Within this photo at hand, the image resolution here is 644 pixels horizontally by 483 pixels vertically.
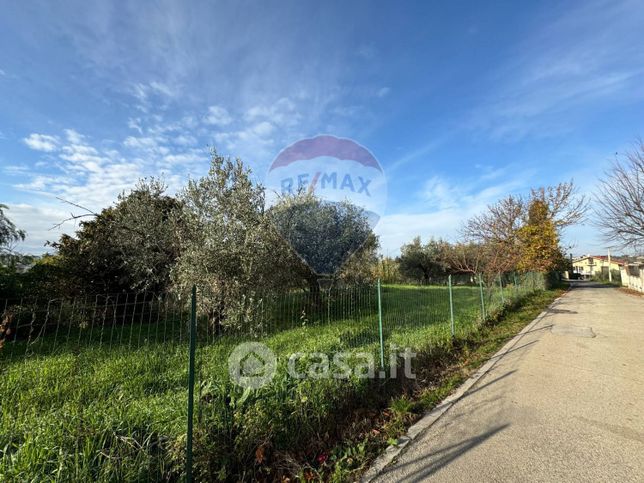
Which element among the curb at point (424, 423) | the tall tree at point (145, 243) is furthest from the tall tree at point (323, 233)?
the curb at point (424, 423)

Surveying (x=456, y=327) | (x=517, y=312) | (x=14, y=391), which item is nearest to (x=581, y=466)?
(x=456, y=327)

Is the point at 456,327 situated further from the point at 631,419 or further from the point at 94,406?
the point at 94,406

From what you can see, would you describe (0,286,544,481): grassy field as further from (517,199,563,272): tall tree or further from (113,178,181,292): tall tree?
(517,199,563,272): tall tree

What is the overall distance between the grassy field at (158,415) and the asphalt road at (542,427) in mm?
967

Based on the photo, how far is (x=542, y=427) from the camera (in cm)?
331

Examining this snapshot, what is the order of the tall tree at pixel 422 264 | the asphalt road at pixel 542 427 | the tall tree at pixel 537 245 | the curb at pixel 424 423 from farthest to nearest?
1. the tall tree at pixel 422 264
2. the tall tree at pixel 537 245
3. the curb at pixel 424 423
4. the asphalt road at pixel 542 427

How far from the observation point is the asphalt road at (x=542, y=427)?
8.63 feet

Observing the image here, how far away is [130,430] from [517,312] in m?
12.4

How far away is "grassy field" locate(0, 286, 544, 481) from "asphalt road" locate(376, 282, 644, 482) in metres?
0.97

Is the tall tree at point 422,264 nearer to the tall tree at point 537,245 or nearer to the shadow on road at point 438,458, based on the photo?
the tall tree at point 537,245

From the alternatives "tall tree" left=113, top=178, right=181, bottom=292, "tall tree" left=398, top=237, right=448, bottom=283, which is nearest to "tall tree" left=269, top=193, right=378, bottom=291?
"tall tree" left=113, top=178, right=181, bottom=292

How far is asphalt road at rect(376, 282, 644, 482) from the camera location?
2631 mm

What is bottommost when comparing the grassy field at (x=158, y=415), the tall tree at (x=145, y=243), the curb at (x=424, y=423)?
the curb at (x=424, y=423)

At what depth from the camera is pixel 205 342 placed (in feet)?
15.0
